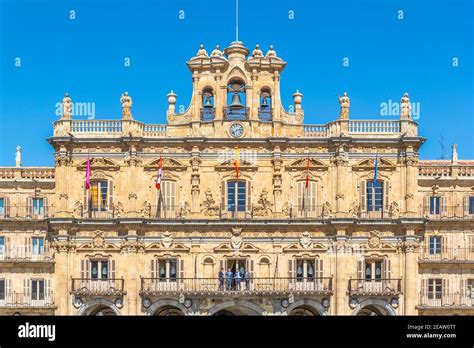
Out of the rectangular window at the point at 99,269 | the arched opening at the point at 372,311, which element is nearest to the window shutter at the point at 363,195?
the arched opening at the point at 372,311

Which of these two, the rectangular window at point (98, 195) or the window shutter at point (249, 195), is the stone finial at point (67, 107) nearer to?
the rectangular window at point (98, 195)

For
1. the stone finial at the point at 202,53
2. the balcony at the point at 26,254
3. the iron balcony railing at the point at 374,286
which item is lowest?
the iron balcony railing at the point at 374,286

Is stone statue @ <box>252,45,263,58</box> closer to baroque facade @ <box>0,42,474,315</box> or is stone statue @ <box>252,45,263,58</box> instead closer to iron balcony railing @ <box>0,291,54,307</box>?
baroque facade @ <box>0,42,474,315</box>

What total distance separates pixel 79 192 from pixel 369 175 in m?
19.9

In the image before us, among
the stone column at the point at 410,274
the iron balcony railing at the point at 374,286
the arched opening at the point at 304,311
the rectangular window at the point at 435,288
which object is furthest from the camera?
the rectangular window at the point at 435,288

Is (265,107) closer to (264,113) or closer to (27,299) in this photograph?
(264,113)

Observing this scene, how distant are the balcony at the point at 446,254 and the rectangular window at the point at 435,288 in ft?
4.97

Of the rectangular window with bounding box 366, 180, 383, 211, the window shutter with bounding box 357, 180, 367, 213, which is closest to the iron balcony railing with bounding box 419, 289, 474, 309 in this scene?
the rectangular window with bounding box 366, 180, 383, 211

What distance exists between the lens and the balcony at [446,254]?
58719mm

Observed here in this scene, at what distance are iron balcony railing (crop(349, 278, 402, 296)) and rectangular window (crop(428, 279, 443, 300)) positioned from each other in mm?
5386

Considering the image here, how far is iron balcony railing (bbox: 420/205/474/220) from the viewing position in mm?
59250
